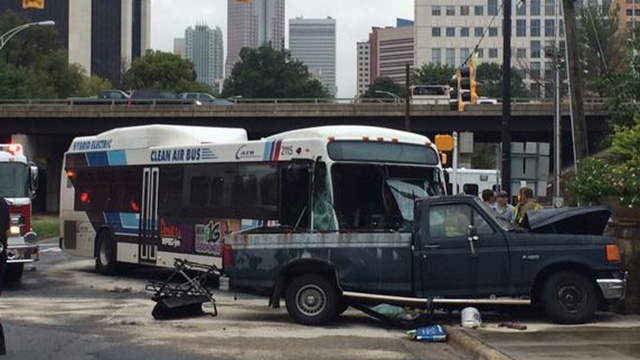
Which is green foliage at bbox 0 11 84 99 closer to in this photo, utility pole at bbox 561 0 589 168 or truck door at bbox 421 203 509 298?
utility pole at bbox 561 0 589 168

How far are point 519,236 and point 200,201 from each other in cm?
773

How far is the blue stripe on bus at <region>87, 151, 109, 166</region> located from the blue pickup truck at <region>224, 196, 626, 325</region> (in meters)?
9.02

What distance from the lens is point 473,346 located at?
10.3 metres

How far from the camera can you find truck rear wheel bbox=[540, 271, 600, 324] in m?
11.9

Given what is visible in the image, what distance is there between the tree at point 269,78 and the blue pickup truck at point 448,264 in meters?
114

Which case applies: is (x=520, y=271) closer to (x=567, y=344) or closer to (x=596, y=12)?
(x=567, y=344)

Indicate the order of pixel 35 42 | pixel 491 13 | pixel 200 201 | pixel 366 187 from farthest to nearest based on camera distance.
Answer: pixel 491 13 < pixel 35 42 < pixel 200 201 < pixel 366 187

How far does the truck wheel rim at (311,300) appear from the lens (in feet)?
40.8

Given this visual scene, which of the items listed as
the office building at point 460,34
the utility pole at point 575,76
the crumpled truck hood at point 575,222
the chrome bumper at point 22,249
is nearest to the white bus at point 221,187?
the crumpled truck hood at point 575,222

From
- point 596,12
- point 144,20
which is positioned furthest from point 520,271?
point 144,20

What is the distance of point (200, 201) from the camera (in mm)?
17875

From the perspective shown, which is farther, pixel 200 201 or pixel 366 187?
pixel 200 201

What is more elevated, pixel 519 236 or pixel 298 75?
pixel 298 75

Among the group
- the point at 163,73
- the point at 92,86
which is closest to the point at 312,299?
the point at 92,86
